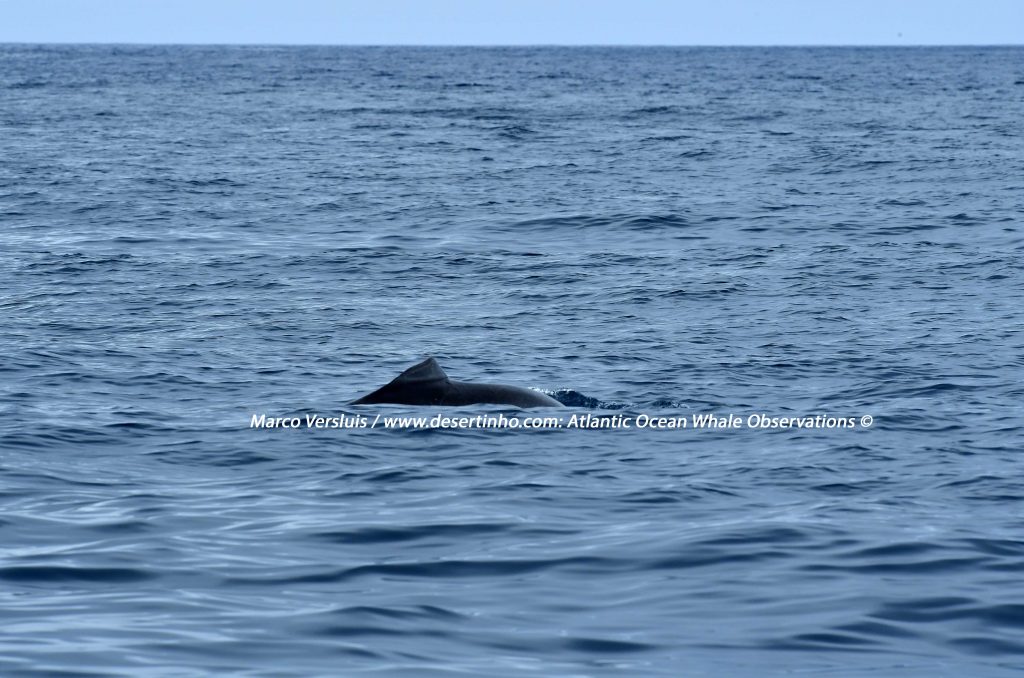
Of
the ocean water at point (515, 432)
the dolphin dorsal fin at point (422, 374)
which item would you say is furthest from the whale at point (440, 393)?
the ocean water at point (515, 432)

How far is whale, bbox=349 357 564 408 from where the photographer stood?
50.5ft

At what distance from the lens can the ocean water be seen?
9320mm

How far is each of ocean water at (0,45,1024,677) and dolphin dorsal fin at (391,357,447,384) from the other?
29 cm

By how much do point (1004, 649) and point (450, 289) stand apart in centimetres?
1541

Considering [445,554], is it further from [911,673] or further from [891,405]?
[891,405]

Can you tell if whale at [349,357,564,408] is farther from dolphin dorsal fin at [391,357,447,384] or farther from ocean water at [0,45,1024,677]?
ocean water at [0,45,1024,677]

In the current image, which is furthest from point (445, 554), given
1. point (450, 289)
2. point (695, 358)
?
point (450, 289)

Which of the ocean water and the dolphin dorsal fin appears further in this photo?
the dolphin dorsal fin

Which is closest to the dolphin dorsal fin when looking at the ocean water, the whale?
the whale

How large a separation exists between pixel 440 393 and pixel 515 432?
112cm

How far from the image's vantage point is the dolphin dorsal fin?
15328 mm

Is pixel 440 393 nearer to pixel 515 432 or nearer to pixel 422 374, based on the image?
pixel 422 374

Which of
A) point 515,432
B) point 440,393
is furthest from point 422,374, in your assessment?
point 515,432

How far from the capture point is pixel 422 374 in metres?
15.3
